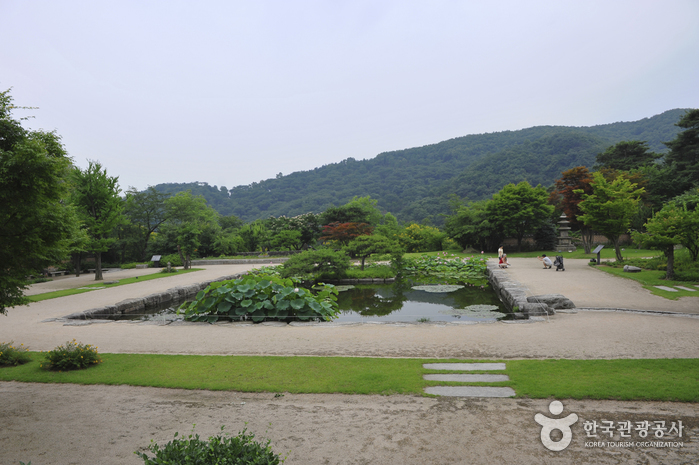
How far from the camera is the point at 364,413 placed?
3578 mm

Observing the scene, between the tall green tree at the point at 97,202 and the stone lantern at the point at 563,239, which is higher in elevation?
the tall green tree at the point at 97,202

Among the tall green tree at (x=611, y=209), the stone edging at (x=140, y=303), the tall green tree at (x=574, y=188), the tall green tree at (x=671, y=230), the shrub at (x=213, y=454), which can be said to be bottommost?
the stone edging at (x=140, y=303)

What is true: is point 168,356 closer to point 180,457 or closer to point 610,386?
point 180,457

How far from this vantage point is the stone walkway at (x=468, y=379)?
155 inches

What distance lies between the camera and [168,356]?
5559mm

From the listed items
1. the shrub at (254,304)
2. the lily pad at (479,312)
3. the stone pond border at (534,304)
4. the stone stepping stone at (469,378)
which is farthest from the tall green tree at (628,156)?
the stone stepping stone at (469,378)

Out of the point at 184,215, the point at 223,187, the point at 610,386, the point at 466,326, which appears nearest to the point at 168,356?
the point at 466,326

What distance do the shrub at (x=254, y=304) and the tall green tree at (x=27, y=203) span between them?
15.0 ft

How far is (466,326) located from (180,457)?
235 inches

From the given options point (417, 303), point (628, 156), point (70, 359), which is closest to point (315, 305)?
point (417, 303)

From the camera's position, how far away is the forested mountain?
49062 millimetres

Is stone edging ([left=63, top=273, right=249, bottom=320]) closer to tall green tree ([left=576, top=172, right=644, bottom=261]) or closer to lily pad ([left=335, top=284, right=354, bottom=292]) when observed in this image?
lily pad ([left=335, top=284, right=354, bottom=292])

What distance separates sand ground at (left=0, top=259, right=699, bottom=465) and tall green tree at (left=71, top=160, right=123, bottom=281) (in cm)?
1150

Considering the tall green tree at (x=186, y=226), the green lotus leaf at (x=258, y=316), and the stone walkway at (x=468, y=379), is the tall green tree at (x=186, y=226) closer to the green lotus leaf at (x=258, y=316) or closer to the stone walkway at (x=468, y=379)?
the green lotus leaf at (x=258, y=316)
